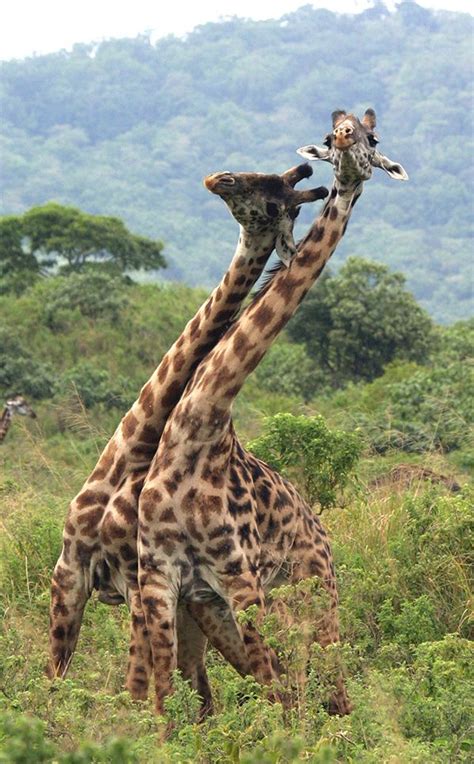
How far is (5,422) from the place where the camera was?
17312mm

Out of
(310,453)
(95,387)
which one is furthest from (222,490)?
(95,387)

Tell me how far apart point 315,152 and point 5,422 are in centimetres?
1157

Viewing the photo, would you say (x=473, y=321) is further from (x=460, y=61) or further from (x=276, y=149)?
(x=460, y=61)

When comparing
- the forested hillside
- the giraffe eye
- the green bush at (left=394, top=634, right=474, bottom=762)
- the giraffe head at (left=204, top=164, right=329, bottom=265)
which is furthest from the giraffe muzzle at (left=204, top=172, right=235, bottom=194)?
the forested hillside

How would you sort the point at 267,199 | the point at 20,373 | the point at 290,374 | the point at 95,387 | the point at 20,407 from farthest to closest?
the point at 290,374 → the point at 20,373 → the point at 95,387 → the point at 20,407 → the point at 267,199

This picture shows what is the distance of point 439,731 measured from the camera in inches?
220

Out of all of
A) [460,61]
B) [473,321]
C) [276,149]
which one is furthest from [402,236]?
[473,321]

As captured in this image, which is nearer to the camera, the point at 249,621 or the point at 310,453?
the point at 249,621

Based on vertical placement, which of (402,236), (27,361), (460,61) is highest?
(460,61)

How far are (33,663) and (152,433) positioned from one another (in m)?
1.00

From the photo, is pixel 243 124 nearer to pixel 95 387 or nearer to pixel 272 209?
pixel 95 387

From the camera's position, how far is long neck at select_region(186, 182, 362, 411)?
575 cm

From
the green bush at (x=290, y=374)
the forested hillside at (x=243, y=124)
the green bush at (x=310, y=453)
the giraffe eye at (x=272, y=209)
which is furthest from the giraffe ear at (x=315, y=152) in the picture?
the forested hillside at (x=243, y=124)

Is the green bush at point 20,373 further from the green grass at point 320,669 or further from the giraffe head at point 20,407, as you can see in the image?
the green grass at point 320,669
